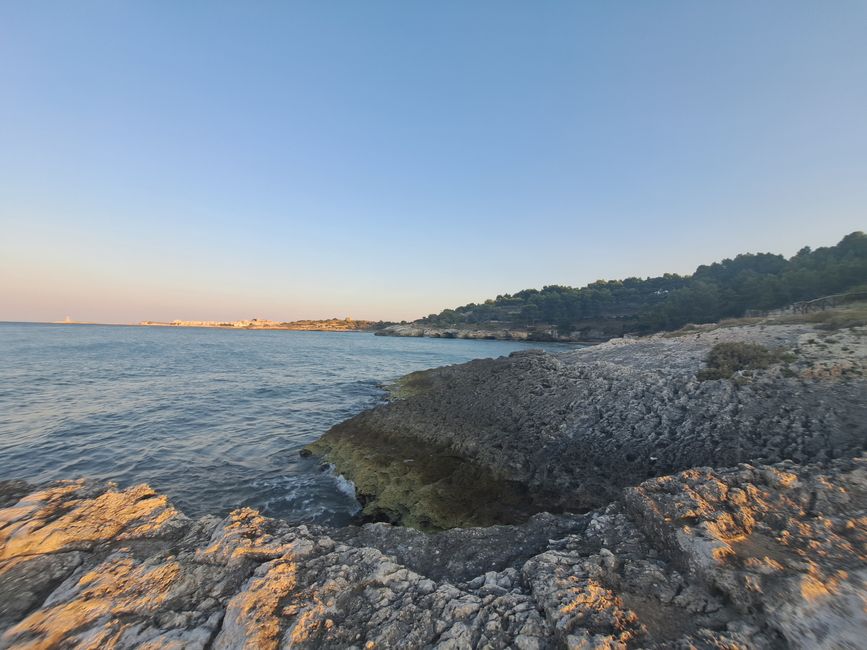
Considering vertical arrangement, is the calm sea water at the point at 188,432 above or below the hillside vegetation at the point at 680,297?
below

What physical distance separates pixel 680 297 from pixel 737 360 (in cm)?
6765

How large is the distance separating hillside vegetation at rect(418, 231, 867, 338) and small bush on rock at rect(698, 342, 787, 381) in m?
36.1

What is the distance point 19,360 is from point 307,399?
4371 centimetres

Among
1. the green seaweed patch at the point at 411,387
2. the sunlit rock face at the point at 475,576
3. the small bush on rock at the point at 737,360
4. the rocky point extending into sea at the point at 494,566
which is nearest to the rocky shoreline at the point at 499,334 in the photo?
the green seaweed patch at the point at 411,387

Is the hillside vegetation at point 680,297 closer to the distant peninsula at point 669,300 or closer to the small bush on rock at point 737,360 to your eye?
the distant peninsula at point 669,300

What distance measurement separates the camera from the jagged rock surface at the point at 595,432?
1042cm

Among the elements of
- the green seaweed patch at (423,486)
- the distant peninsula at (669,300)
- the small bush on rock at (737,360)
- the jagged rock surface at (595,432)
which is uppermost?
the distant peninsula at (669,300)

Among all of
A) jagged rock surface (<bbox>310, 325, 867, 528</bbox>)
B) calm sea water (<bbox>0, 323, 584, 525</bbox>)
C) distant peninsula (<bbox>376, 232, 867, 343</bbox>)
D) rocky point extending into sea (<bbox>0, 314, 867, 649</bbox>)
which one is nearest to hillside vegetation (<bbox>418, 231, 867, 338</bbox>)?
distant peninsula (<bbox>376, 232, 867, 343</bbox>)

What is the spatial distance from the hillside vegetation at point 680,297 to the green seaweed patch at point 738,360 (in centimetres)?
3613

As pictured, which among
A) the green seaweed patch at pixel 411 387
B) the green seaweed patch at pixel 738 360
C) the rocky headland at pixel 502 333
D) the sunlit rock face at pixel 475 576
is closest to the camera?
the sunlit rock face at pixel 475 576

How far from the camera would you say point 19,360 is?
1697 inches

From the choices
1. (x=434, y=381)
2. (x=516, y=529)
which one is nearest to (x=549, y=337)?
(x=434, y=381)

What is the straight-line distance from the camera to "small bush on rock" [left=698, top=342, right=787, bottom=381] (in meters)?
14.8

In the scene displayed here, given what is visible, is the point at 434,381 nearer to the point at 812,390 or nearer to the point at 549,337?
the point at 812,390
